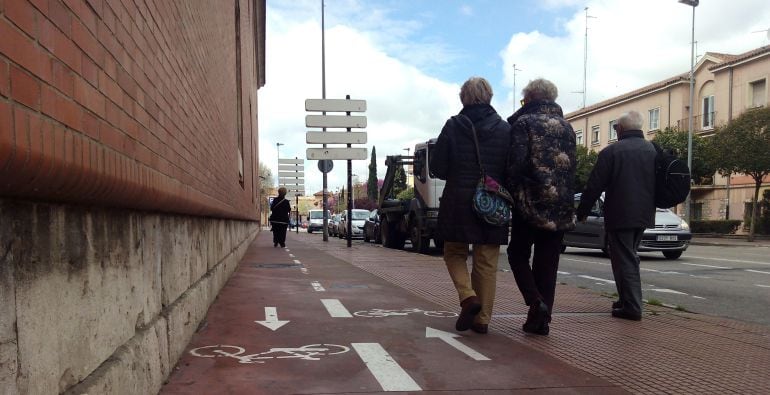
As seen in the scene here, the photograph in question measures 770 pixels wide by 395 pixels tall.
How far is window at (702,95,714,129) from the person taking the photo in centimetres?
3627

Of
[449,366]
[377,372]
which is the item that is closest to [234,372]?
[377,372]

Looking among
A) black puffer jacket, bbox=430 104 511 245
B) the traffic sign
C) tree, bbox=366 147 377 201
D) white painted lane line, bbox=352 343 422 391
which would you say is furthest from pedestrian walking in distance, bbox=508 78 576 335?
tree, bbox=366 147 377 201

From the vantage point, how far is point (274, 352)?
411cm

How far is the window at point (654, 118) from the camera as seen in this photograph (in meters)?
41.0

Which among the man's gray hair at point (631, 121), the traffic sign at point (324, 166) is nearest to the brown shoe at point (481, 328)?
the man's gray hair at point (631, 121)

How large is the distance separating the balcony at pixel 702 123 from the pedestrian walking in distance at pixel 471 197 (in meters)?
36.0

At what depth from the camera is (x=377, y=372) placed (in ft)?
12.0

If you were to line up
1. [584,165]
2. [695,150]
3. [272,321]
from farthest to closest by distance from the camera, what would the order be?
[584,165] → [695,150] → [272,321]

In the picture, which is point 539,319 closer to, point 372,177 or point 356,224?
point 356,224

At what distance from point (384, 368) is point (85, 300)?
6.73 ft

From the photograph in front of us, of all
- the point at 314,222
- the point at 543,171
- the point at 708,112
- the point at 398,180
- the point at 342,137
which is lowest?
the point at 314,222

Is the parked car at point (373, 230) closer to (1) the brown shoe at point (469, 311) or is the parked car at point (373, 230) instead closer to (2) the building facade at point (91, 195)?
(1) the brown shoe at point (469, 311)

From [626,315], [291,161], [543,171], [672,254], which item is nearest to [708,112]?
[672,254]

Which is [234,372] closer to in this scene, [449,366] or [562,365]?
[449,366]
